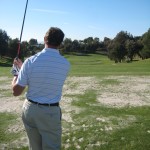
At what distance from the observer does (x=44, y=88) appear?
625 cm

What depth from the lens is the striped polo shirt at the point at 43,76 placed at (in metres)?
6.16

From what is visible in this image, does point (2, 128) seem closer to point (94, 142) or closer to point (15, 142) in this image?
point (15, 142)

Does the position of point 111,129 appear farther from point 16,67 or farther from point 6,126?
point 16,67

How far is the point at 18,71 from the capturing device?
6.72 m

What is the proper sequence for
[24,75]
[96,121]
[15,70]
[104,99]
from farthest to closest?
1. [104,99]
2. [96,121]
3. [15,70]
4. [24,75]

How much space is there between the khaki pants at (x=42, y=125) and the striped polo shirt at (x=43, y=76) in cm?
16

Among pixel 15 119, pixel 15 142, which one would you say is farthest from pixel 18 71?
pixel 15 119

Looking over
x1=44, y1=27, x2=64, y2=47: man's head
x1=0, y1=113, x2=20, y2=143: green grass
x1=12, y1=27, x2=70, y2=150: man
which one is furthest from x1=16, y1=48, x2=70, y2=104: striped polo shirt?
x1=0, y1=113, x2=20, y2=143: green grass

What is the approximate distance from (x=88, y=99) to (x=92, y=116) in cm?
459

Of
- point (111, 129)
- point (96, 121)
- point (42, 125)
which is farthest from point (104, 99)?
point (42, 125)

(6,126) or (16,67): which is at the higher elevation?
(16,67)

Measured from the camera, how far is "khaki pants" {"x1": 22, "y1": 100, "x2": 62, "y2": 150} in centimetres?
625

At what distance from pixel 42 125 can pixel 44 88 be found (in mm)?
683

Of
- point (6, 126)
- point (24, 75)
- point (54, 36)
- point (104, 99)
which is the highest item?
point (54, 36)
